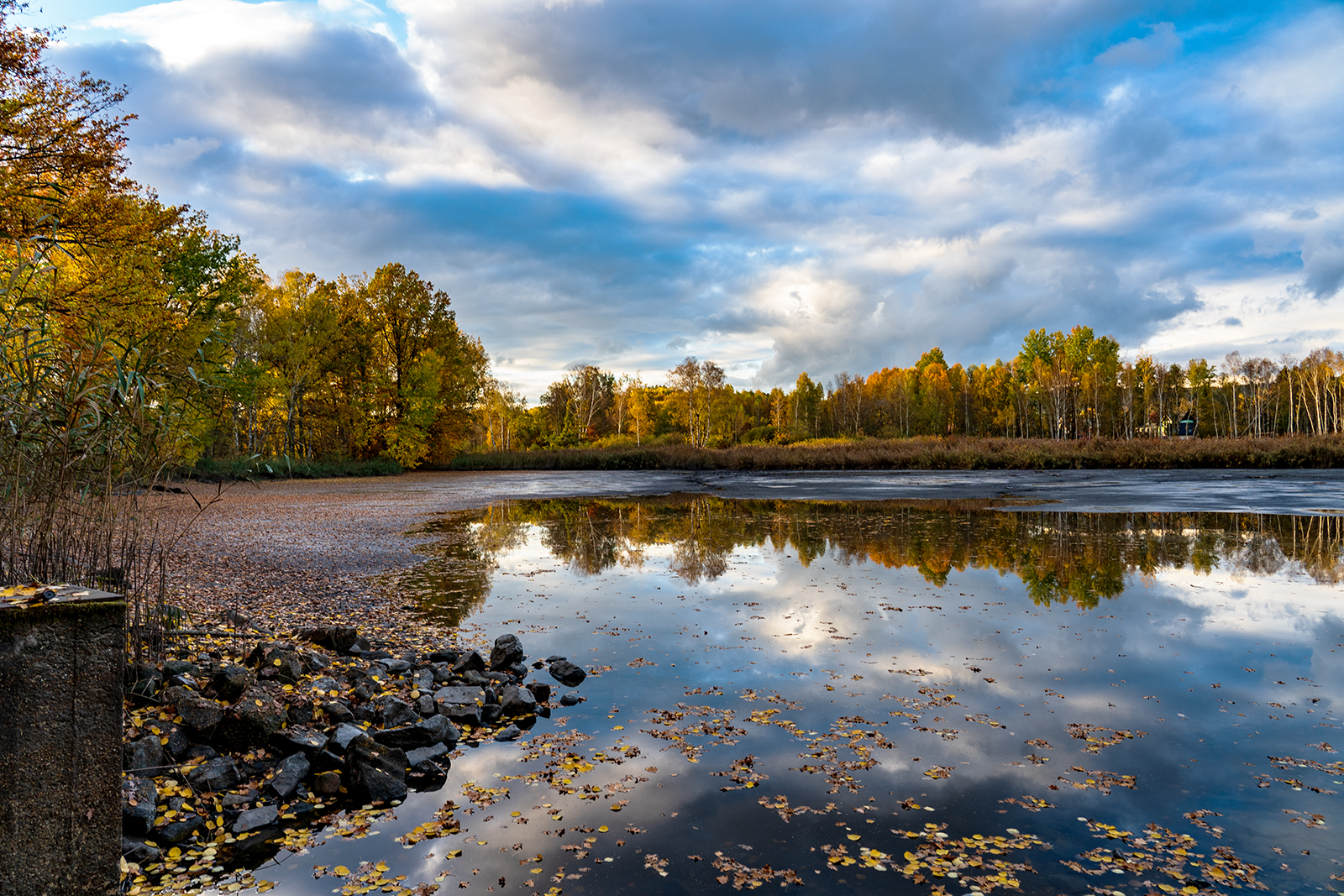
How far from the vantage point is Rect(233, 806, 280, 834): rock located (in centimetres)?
351

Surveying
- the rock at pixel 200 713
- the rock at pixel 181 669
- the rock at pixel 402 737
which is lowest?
the rock at pixel 402 737

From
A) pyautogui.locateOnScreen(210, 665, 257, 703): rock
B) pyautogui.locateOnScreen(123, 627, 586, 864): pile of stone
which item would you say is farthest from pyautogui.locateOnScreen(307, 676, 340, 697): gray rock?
pyautogui.locateOnScreen(210, 665, 257, 703): rock

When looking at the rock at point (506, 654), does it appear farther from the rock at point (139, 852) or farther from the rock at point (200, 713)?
the rock at point (139, 852)

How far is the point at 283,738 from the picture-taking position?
413 centimetres

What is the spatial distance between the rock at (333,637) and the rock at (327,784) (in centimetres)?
214

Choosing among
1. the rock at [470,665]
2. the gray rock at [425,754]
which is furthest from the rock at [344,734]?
the rock at [470,665]

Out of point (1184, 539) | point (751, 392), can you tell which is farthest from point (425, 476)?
point (751, 392)

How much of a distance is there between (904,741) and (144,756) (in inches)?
169

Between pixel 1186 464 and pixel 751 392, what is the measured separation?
9772cm

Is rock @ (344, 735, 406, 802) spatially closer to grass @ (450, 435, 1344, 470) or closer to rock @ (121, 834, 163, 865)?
rock @ (121, 834, 163, 865)

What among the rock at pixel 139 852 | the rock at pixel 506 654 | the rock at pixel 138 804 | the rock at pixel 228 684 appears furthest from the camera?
the rock at pixel 506 654

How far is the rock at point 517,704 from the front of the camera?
16.0 feet

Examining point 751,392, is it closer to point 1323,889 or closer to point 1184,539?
point 1184,539

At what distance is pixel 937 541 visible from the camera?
12.8m
